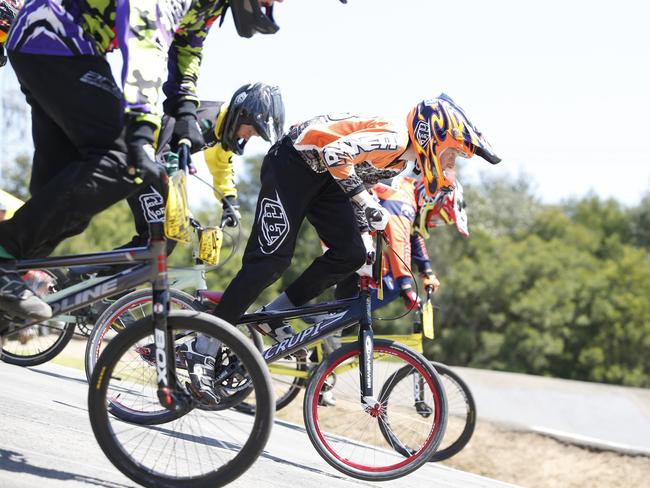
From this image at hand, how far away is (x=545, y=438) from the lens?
9.48 metres

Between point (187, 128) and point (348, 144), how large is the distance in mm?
1344

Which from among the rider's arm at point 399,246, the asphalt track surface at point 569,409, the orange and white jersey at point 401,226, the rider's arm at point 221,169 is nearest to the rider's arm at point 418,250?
the orange and white jersey at point 401,226

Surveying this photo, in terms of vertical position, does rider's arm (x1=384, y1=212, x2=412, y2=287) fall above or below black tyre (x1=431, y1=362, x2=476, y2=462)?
above

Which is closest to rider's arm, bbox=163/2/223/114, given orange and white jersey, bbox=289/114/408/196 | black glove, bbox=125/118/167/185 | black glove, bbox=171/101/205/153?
black glove, bbox=171/101/205/153

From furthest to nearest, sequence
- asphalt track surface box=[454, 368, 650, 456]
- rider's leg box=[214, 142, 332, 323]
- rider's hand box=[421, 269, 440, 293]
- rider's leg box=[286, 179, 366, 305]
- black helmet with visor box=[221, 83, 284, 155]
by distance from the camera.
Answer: asphalt track surface box=[454, 368, 650, 456]
rider's hand box=[421, 269, 440, 293]
black helmet with visor box=[221, 83, 284, 155]
rider's leg box=[286, 179, 366, 305]
rider's leg box=[214, 142, 332, 323]

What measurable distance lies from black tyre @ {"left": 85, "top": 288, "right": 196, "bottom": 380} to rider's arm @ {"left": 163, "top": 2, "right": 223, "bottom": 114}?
1.68 m

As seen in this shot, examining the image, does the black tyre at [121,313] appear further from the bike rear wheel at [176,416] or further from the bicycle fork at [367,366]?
the bike rear wheel at [176,416]

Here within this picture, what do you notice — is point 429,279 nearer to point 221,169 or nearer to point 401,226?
point 401,226

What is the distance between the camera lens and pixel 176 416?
3734mm

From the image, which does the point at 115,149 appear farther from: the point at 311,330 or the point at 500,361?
the point at 500,361

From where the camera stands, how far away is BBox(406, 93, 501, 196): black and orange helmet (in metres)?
5.16

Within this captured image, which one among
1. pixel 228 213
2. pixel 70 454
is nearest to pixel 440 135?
pixel 228 213

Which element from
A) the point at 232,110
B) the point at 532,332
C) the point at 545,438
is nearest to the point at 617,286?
the point at 532,332

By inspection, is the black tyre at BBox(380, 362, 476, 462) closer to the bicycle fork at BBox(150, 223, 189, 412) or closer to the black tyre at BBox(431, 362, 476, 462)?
the black tyre at BBox(431, 362, 476, 462)
